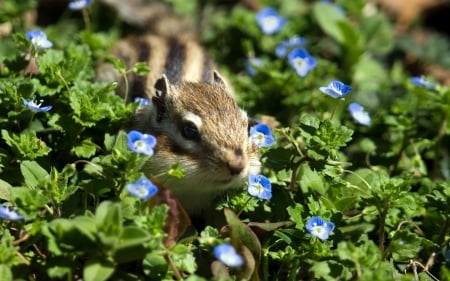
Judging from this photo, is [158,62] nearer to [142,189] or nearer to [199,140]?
[199,140]

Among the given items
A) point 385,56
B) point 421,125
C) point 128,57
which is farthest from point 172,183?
point 385,56

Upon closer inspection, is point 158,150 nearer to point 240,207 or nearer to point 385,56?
point 240,207

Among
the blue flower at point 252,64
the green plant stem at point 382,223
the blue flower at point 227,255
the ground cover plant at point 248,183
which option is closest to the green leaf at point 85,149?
the ground cover plant at point 248,183

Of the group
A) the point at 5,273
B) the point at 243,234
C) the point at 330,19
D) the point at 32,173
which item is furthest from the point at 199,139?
the point at 330,19

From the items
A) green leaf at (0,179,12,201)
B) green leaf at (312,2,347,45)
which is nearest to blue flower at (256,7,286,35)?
green leaf at (312,2,347,45)

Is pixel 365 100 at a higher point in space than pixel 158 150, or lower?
lower

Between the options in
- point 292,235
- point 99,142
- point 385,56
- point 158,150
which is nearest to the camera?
point 292,235
